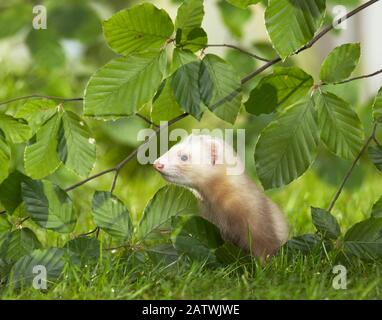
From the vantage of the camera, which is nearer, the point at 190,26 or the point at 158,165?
the point at 190,26

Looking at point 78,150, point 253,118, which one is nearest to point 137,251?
point 78,150

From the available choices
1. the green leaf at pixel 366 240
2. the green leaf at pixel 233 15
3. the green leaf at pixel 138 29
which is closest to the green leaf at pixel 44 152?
the green leaf at pixel 138 29

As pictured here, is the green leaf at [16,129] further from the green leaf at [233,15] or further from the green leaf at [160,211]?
the green leaf at [233,15]

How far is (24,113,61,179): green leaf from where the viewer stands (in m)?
1.79

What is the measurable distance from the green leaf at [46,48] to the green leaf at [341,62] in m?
1.20

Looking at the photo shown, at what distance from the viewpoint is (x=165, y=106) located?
1.81m

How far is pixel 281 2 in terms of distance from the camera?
1636 mm

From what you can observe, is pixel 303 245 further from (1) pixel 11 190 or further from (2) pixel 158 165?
(1) pixel 11 190

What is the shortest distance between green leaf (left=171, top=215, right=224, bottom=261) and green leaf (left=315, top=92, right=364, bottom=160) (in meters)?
0.34

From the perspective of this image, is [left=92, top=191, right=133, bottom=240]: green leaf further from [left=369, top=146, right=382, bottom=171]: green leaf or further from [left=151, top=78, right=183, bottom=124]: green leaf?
[left=369, top=146, right=382, bottom=171]: green leaf

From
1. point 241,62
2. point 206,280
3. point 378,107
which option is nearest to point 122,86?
point 206,280

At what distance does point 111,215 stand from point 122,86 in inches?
12.7
